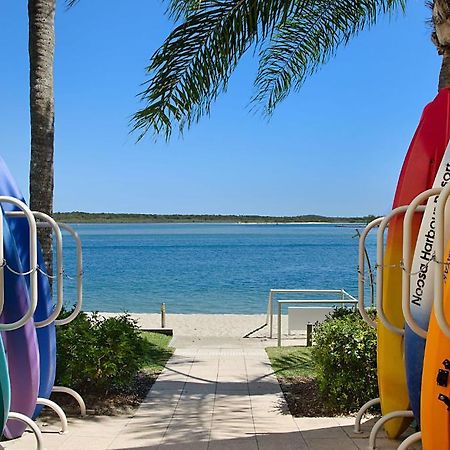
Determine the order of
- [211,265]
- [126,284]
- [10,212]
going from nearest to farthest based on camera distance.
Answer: [10,212] < [126,284] < [211,265]

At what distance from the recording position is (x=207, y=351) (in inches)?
422

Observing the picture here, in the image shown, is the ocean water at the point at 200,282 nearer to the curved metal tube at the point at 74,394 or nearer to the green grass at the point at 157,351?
the green grass at the point at 157,351

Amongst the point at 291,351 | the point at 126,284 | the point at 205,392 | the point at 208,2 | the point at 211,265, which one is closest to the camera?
the point at 205,392

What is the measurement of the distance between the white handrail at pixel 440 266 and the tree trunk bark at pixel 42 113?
5.05 m

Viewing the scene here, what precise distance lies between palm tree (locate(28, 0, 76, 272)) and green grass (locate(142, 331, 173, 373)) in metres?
2.19

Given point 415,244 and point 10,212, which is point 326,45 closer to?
point 415,244

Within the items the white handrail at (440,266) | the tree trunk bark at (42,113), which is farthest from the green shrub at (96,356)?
the white handrail at (440,266)

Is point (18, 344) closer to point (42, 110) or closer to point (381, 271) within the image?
point (381, 271)

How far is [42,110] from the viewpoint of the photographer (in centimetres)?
773

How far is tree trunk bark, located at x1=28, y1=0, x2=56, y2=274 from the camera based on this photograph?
7676mm

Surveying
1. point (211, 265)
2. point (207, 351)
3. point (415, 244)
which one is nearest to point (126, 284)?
point (211, 265)

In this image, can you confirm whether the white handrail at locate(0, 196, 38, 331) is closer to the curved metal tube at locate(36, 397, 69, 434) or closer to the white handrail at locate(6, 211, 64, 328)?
the white handrail at locate(6, 211, 64, 328)

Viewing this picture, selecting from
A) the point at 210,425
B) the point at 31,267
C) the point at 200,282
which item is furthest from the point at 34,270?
the point at 200,282

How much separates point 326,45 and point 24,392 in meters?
7.89
